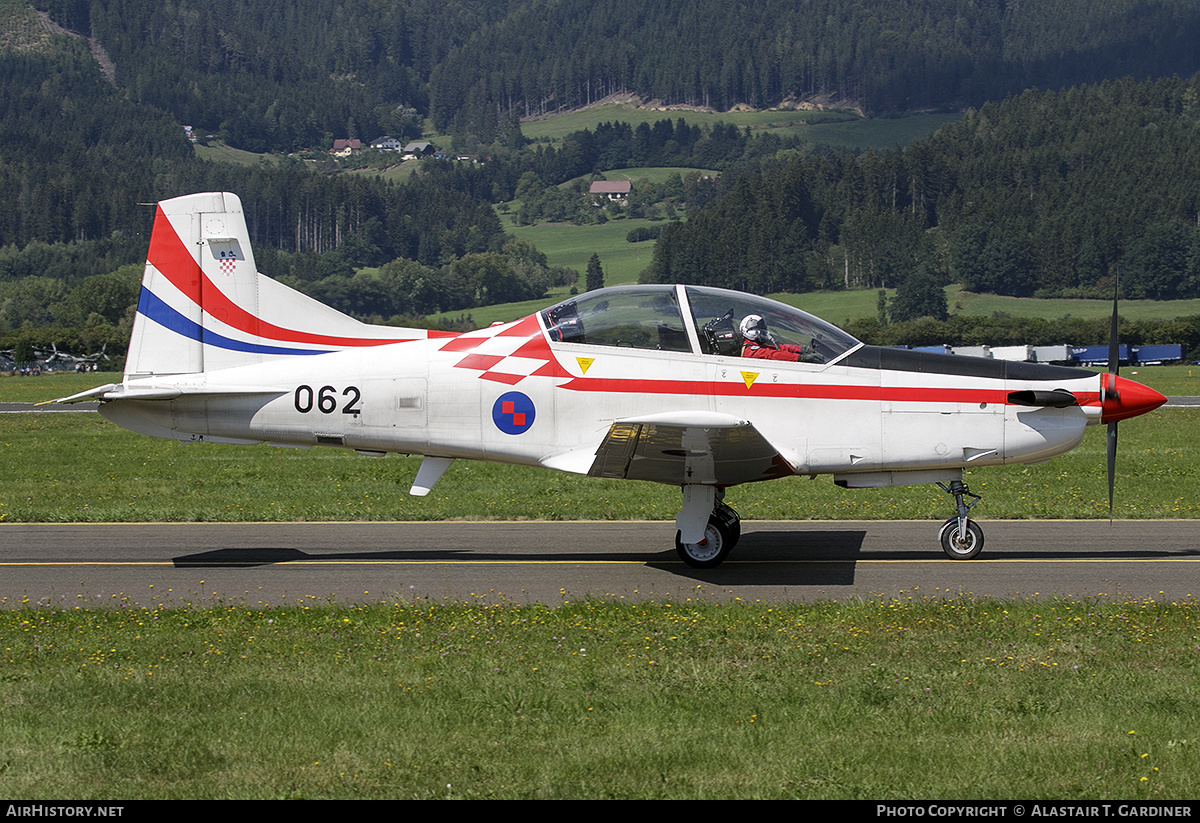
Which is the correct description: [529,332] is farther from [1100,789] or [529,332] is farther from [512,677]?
[1100,789]

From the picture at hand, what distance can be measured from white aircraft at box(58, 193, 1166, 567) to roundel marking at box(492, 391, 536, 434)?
14mm

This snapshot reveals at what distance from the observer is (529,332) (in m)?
11.8

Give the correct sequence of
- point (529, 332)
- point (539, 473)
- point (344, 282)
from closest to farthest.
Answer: point (529, 332)
point (539, 473)
point (344, 282)

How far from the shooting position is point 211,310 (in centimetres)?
1256

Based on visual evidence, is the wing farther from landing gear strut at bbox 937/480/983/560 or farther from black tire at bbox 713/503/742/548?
landing gear strut at bbox 937/480/983/560

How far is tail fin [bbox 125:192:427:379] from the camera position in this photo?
1251 centimetres

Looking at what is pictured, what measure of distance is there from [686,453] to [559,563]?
2260 mm

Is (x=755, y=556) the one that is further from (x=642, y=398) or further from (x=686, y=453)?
(x=642, y=398)

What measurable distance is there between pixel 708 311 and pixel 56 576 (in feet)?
23.4

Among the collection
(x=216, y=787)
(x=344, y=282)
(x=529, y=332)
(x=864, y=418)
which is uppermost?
(x=344, y=282)

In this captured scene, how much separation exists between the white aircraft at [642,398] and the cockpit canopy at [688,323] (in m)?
0.02

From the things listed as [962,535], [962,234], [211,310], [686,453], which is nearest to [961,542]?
[962,535]

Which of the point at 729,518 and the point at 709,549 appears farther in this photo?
the point at 729,518

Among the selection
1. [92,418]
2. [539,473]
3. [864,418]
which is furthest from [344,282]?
[864,418]
